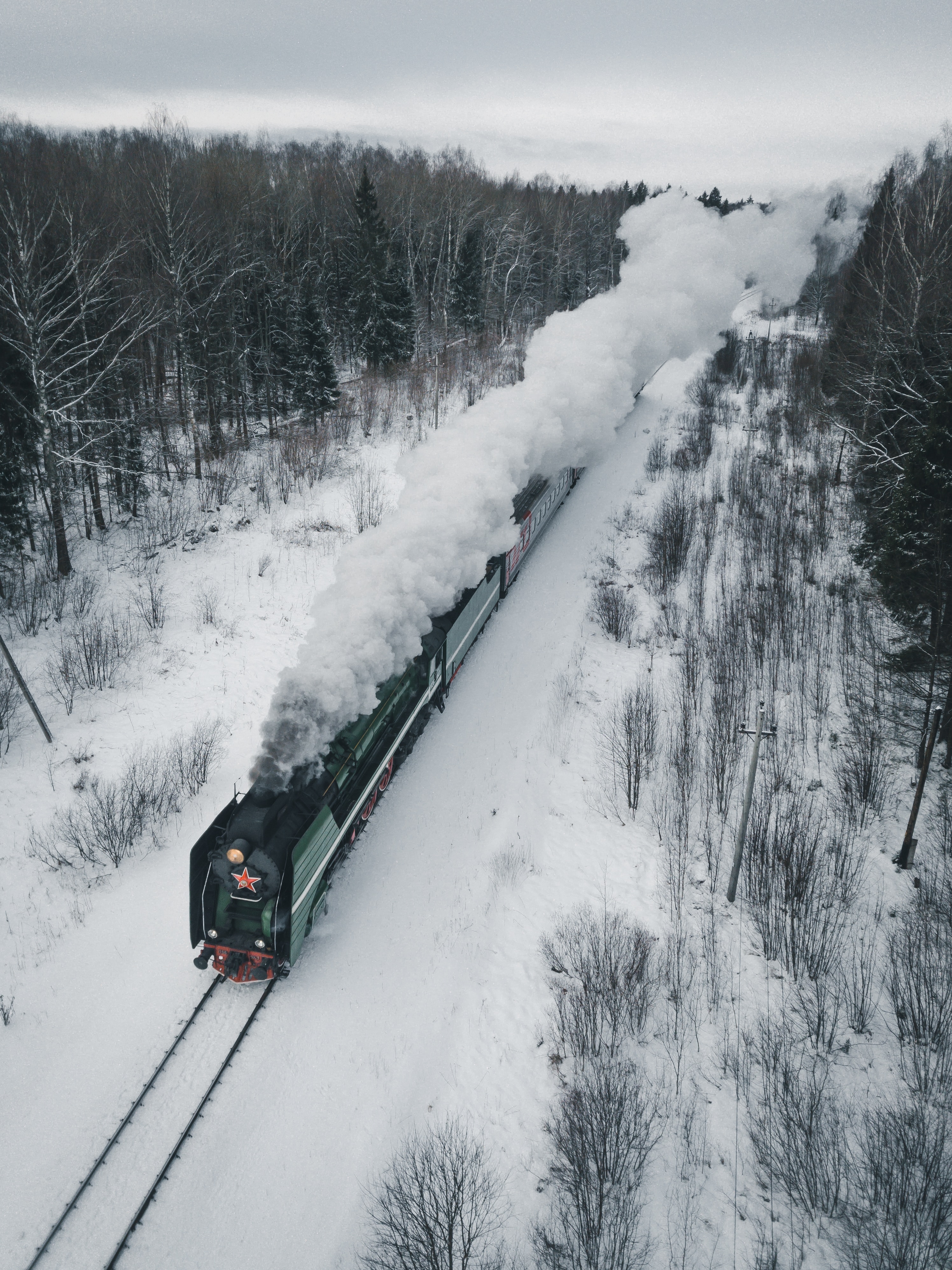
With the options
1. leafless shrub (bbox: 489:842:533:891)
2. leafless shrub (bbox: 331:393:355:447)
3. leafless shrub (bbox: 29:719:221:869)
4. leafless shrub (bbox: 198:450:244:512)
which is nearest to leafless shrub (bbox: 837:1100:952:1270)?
leafless shrub (bbox: 489:842:533:891)

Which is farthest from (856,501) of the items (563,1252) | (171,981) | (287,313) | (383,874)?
(287,313)

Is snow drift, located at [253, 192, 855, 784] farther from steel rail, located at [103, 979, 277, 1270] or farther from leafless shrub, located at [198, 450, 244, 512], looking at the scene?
leafless shrub, located at [198, 450, 244, 512]

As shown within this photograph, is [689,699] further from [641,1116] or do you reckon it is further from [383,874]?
[641,1116]

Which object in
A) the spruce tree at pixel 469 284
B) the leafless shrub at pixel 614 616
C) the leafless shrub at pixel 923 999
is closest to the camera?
the leafless shrub at pixel 923 999

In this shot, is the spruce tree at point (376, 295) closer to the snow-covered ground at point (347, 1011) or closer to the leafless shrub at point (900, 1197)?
the snow-covered ground at point (347, 1011)

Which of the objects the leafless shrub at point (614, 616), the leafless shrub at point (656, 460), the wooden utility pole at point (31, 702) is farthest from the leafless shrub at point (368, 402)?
the wooden utility pole at point (31, 702)

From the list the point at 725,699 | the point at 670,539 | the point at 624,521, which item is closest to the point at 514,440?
the point at 670,539

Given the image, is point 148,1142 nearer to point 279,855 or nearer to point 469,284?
point 279,855
